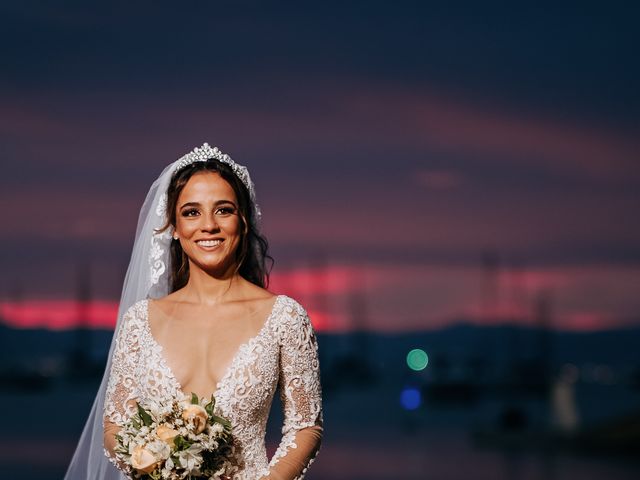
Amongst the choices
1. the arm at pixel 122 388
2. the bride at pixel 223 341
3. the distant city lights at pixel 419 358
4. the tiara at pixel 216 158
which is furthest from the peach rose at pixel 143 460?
the distant city lights at pixel 419 358

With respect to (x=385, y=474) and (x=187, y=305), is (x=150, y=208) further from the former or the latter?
(x=385, y=474)

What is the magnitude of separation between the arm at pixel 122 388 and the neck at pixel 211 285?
9.2 inches

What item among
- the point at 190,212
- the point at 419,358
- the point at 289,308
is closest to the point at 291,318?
the point at 289,308

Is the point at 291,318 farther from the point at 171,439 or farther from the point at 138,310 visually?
the point at 171,439

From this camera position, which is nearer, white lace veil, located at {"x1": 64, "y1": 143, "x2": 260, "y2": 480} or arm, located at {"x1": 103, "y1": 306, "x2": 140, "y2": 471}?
arm, located at {"x1": 103, "y1": 306, "x2": 140, "y2": 471}

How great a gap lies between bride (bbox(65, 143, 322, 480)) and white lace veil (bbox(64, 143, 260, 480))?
0.01 metres

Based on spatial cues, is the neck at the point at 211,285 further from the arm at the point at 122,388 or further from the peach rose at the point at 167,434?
the peach rose at the point at 167,434

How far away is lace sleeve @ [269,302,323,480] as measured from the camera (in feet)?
12.6

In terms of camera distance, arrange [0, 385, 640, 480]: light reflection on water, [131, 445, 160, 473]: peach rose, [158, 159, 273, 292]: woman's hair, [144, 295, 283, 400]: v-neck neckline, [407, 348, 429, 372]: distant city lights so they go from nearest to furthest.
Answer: [131, 445, 160, 473]: peach rose → [144, 295, 283, 400]: v-neck neckline → [158, 159, 273, 292]: woman's hair → [0, 385, 640, 480]: light reflection on water → [407, 348, 429, 372]: distant city lights

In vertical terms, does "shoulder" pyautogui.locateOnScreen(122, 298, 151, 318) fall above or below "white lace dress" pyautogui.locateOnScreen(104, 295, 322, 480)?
above

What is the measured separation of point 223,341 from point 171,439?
48 cm

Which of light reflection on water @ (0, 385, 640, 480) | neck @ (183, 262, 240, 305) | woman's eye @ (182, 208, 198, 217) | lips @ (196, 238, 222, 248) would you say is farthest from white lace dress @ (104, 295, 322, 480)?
light reflection on water @ (0, 385, 640, 480)

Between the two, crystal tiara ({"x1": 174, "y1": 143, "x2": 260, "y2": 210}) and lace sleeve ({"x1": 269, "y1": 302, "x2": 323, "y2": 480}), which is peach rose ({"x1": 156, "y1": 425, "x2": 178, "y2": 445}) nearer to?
lace sleeve ({"x1": 269, "y1": 302, "x2": 323, "y2": 480})

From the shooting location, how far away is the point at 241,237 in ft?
12.9
